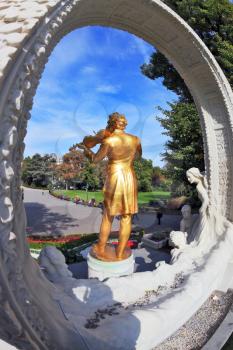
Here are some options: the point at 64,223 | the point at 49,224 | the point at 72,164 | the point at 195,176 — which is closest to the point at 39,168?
the point at 72,164

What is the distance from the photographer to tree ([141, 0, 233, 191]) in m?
7.93

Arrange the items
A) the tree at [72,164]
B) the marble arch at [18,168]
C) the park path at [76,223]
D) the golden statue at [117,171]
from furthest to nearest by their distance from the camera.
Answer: the tree at [72,164]
the park path at [76,223]
the golden statue at [117,171]
the marble arch at [18,168]

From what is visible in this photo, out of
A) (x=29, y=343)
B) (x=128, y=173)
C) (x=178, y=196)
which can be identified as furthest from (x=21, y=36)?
(x=178, y=196)

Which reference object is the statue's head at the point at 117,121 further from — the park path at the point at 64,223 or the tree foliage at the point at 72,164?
the tree foliage at the point at 72,164

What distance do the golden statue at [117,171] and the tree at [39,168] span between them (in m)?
27.3

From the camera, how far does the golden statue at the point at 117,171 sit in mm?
3863

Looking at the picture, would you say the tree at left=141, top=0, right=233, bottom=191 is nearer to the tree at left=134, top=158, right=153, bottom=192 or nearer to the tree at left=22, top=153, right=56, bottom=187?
the tree at left=134, top=158, right=153, bottom=192

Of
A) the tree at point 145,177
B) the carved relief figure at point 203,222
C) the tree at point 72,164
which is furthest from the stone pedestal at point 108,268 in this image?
the tree at point 145,177

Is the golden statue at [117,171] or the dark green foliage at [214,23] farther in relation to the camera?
the dark green foliage at [214,23]

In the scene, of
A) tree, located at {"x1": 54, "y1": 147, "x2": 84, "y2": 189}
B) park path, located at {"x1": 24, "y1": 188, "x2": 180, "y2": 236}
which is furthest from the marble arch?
tree, located at {"x1": 54, "y1": 147, "x2": 84, "y2": 189}

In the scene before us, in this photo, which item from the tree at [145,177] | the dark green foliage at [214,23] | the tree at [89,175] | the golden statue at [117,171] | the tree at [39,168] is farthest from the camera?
the tree at [39,168]

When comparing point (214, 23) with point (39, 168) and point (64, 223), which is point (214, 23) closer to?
point (64, 223)

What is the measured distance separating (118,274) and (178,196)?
38.9 feet

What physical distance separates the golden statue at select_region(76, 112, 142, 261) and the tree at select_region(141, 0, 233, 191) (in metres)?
4.31
